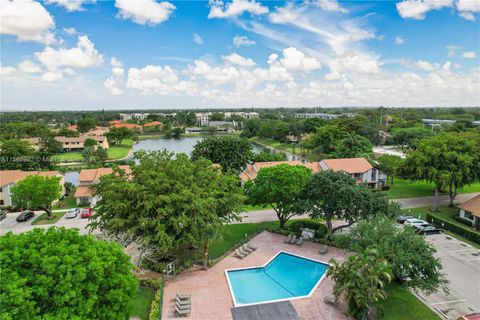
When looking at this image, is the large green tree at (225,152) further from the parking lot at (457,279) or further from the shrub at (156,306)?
the shrub at (156,306)

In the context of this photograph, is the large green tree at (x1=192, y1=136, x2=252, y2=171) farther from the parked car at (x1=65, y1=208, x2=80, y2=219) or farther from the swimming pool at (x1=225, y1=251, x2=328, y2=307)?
the swimming pool at (x1=225, y1=251, x2=328, y2=307)

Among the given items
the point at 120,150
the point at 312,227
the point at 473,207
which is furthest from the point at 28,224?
the point at 120,150

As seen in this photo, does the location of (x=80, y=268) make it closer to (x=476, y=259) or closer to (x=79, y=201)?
(x=476, y=259)

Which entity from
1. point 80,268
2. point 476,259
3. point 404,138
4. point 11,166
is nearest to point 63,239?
point 80,268

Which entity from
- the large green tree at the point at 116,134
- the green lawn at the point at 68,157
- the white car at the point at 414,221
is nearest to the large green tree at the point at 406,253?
the white car at the point at 414,221

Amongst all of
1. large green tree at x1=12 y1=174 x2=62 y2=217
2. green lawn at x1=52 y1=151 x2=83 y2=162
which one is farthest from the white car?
green lawn at x1=52 y1=151 x2=83 y2=162

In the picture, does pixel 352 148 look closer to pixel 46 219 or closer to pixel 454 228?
pixel 454 228
